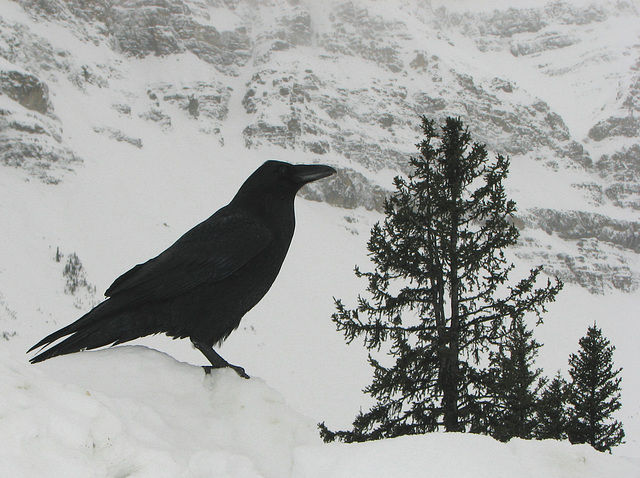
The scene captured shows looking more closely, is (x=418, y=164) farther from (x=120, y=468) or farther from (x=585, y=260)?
(x=585, y=260)

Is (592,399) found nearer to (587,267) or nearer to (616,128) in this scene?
(587,267)

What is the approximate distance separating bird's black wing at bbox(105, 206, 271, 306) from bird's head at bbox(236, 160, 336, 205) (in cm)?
36

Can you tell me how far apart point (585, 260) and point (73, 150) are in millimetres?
65192

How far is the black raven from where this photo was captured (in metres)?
3.22

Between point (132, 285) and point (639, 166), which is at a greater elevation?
point (132, 285)

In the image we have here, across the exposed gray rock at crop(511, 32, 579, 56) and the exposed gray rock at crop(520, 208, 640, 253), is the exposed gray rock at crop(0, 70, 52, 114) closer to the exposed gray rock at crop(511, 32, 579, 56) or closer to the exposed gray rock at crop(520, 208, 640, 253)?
the exposed gray rock at crop(520, 208, 640, 253)

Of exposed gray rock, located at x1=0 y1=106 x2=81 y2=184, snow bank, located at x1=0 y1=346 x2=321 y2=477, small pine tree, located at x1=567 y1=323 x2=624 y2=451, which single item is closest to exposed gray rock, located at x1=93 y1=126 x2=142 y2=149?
exposed gray rock, located at x1=0 y1=106 x2=81 y2=184

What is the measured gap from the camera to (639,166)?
92.2 meters

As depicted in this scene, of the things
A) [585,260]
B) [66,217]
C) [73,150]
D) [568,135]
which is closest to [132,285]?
[66,217]

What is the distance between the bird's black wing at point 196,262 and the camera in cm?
332

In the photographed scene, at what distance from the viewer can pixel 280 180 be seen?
13.1ft

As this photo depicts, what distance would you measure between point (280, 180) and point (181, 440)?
223cm

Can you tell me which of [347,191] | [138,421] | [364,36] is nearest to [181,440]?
[138,421]

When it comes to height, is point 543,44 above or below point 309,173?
above
